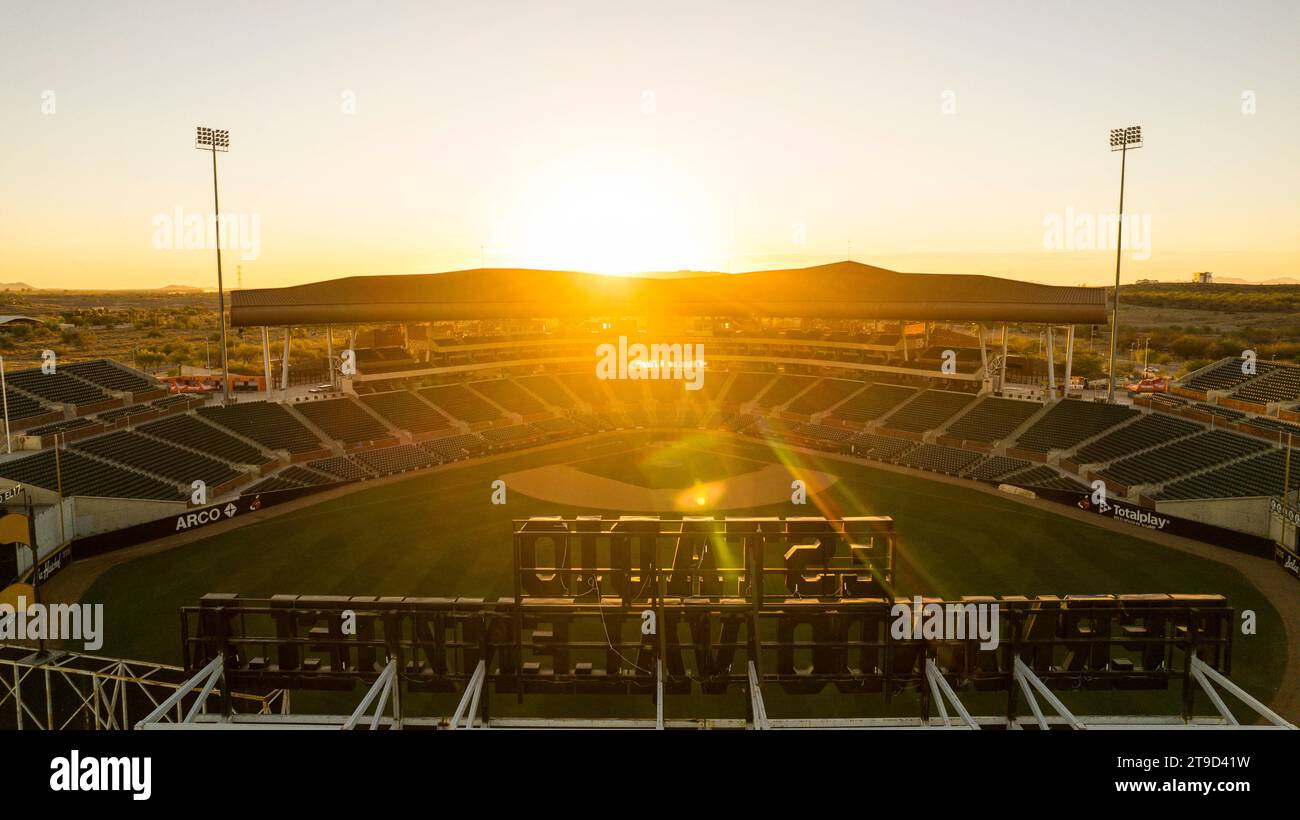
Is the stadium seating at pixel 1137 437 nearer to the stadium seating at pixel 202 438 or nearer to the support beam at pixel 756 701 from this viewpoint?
the support beam at pixel 756 701

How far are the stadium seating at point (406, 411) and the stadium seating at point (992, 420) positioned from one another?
134 ft

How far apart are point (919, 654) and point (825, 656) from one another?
2111 millimetres

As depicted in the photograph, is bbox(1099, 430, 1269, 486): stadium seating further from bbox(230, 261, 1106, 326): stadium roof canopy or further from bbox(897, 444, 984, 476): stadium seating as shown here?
bbox(230, 261, 1106, 326): stadium roof canopy

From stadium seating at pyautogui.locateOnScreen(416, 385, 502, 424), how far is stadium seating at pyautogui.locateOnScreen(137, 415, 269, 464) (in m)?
17.4

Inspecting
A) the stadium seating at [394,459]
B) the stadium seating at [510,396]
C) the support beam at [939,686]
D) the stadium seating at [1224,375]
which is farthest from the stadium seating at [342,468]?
the stadium seating at [1224,375]

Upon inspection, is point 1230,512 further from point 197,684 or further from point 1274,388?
point 197,684

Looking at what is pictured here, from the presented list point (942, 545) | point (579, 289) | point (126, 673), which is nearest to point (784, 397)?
Answer: point (579, 289)

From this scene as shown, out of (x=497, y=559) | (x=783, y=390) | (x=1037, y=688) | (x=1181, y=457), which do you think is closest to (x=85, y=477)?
(x=497, y=559)

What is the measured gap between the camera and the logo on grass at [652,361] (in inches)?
3051

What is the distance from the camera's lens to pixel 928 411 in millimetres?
60062

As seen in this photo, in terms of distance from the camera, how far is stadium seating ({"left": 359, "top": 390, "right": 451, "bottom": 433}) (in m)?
59.1

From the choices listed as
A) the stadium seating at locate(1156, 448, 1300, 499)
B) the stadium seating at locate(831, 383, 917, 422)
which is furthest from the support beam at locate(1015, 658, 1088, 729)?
the stadium seating at locate(831, 383, 917, 422)
